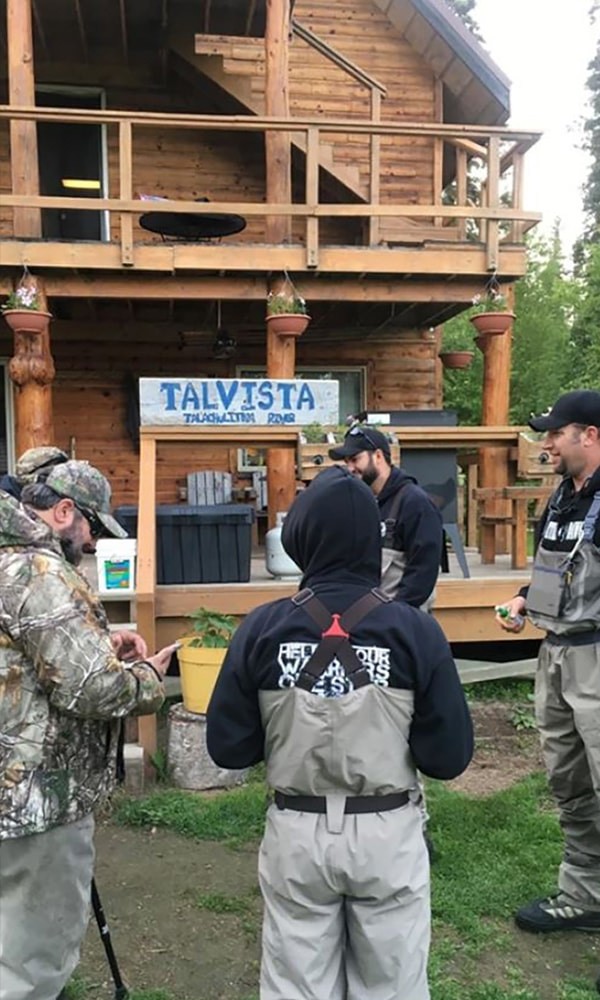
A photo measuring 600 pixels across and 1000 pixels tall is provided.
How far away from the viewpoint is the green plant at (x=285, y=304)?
7.62m

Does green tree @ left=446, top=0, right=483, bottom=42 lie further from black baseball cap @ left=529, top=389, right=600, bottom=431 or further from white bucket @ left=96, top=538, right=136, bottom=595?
black baseball cap @ left=529, top=389, right=600, bottom=431

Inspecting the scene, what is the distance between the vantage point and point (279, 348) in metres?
7.80

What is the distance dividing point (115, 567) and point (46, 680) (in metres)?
2.86

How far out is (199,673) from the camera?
14.7 feet

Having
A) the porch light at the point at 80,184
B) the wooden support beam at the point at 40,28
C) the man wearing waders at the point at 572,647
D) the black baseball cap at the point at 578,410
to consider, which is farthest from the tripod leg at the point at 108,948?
the porch light at the point at 80,184

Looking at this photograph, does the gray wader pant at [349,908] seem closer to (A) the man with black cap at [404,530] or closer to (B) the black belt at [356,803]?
(B) the black belt at [356,803]

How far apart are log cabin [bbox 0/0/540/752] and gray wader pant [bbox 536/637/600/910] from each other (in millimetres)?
4405

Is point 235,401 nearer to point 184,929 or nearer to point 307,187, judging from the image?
point 307,187

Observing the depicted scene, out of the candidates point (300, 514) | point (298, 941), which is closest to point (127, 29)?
point (300, 514)

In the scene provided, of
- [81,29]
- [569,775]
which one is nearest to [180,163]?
[81,29]

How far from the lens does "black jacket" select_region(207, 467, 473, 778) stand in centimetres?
190

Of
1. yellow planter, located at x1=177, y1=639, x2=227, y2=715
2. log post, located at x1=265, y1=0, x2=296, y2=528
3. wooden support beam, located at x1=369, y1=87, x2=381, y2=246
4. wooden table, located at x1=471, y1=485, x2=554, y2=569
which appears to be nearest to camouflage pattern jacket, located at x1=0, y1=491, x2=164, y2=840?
yellow planter, located at x1=177, y1=639, x2=227, y2=715

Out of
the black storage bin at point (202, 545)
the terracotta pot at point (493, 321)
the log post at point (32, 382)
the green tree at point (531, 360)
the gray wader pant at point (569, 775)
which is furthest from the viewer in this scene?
the green tree at point (531, 360)

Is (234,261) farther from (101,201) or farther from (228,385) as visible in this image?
(228,385)
